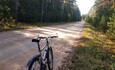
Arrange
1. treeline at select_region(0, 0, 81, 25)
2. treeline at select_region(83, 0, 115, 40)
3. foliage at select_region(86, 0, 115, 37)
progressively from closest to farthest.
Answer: treeline at select_region(83, 0, 115, 40), foliage at select_region(86, 0, 115, 37), treeline at select_region(0, 0, 81, 25)

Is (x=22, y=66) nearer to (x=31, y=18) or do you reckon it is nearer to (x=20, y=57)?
(x=20, y=57)

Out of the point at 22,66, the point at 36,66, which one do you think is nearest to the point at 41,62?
the point at 36,66

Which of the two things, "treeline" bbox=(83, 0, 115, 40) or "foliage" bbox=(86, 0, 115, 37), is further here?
"foliage" bbox=(86, 0, 115, 37)

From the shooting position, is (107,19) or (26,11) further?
(26,11)

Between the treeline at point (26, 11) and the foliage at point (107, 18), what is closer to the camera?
the foliage at point (107, 18)

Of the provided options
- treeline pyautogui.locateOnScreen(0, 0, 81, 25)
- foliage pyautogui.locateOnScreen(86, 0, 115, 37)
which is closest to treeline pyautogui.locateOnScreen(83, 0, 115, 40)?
foliage pyautogui.locateOnScreen(86, 0, 115, 37)

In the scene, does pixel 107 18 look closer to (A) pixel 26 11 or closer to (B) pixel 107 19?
(B) pixel 107 19

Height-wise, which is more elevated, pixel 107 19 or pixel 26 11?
pixel 26 11

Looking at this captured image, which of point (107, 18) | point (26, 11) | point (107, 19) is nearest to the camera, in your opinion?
point (107, 19)

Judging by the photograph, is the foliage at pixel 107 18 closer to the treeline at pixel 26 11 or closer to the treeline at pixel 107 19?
the treeline at pixel 107 19

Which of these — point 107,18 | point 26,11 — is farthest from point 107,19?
point 26,11

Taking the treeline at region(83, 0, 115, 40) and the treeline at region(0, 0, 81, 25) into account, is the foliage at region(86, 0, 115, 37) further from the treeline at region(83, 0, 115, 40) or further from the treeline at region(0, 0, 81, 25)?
the treeline at region(0, 0, 81, 25)

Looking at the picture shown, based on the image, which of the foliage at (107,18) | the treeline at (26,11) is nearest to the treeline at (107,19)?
the foliage at (107,18)

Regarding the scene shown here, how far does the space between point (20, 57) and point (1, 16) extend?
1784 centimetres
